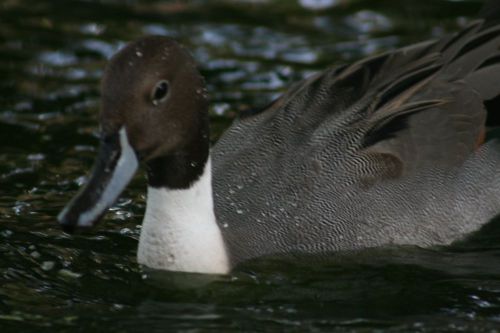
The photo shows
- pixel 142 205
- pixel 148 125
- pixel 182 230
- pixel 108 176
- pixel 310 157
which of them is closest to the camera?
pixel 108 176

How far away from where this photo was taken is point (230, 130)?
266 inches

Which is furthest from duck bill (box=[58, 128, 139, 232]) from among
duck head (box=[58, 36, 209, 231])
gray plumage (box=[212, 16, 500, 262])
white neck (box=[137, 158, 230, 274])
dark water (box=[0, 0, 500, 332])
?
gray plumage (box=[212, 16, 500, 262])

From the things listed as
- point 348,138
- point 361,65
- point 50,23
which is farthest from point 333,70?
point 50,23

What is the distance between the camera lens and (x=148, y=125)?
5.41m

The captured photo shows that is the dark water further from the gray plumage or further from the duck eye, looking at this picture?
the duck eye

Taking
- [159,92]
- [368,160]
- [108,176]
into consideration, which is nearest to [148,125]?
[159,92]

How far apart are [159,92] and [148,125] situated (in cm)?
18

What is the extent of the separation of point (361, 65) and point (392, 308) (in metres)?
1.76

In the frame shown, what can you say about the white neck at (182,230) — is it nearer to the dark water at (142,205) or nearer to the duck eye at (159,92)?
the dark water at (142,205)

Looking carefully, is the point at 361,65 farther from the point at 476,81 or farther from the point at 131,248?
the point at 131,248

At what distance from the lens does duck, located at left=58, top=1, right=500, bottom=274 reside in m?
5.41

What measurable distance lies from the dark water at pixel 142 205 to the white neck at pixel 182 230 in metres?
0.08

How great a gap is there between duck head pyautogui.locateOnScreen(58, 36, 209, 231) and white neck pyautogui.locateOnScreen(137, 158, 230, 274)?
0.07 m

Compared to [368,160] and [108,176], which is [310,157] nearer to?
[368,160]
